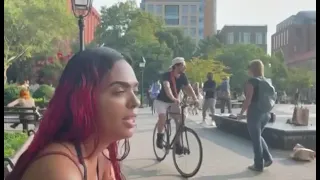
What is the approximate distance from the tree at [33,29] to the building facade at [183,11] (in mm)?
19000

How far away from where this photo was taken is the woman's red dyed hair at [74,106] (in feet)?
3.98

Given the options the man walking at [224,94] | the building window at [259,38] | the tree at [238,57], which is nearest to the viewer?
the tree at [238,57]

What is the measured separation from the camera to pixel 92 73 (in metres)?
1.23

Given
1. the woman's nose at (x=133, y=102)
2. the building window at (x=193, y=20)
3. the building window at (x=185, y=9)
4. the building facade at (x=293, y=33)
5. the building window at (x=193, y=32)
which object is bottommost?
the woman's nose at (x=133, y=102)

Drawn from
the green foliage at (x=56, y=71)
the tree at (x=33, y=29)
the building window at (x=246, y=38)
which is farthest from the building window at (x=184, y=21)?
the tree at (x=33, y=29)

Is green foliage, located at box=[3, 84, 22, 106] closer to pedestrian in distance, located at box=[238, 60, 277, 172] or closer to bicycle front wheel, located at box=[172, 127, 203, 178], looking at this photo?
bicycle front wheel, located at box=[172, 127, 203, 178]

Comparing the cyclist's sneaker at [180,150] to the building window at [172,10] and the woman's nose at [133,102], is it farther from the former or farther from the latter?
the woman's nose at [133,102]

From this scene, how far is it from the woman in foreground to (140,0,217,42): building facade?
388 centimetres

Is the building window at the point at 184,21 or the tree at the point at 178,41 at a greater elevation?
the building window at the point at 184,21

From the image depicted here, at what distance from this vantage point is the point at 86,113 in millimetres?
1209

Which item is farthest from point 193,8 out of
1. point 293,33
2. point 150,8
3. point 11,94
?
point 293,33

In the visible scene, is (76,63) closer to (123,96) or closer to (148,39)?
(123,96)

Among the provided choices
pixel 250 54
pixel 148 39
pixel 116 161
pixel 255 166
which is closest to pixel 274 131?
pixel 250 54

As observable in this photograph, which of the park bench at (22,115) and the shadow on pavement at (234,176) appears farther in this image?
the park bench at (22,115)
